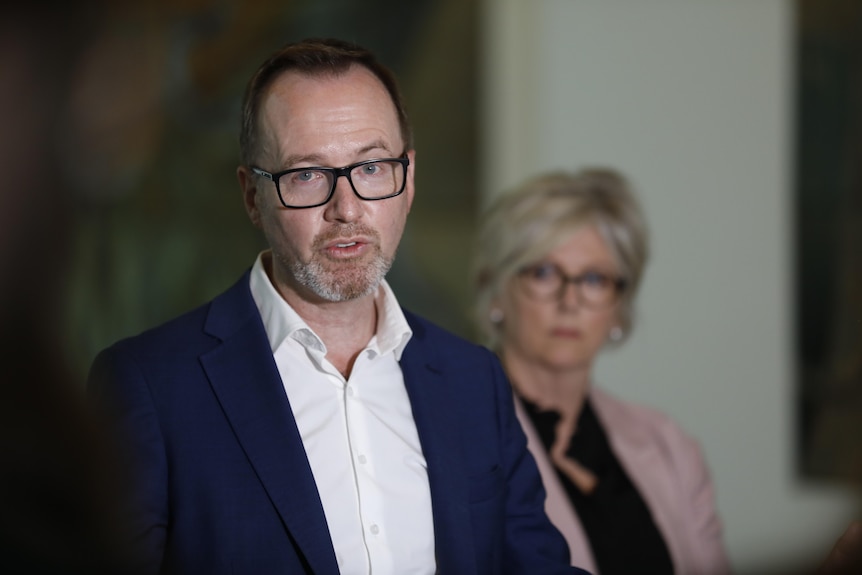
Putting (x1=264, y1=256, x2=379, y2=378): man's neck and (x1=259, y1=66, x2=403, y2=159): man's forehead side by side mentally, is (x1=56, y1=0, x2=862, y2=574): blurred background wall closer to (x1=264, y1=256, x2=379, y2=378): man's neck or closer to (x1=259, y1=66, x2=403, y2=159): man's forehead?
(x1=264, y1=256, x2=379, y2=378): man's neck

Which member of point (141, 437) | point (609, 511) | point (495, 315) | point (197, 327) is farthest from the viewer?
point (495, 315)

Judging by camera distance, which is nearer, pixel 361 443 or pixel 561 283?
pixel 361 443

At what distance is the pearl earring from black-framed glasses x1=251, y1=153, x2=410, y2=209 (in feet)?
5.62

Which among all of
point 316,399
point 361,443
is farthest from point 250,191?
point 361,443

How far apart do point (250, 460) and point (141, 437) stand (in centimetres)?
18

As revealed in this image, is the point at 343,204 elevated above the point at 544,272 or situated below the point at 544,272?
above

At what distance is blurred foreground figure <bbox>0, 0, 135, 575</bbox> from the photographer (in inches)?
18.8

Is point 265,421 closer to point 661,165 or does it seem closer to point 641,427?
point 641,427

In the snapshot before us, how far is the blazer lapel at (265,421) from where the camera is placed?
1639 mm

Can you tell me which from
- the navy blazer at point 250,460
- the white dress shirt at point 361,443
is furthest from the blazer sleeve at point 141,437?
the white dress shirt at point 361,443

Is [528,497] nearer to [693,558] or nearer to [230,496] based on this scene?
[230,496]

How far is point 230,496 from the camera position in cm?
164

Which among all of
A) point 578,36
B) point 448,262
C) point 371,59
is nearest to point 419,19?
point 578,36

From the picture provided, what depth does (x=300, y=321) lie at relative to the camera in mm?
1837
